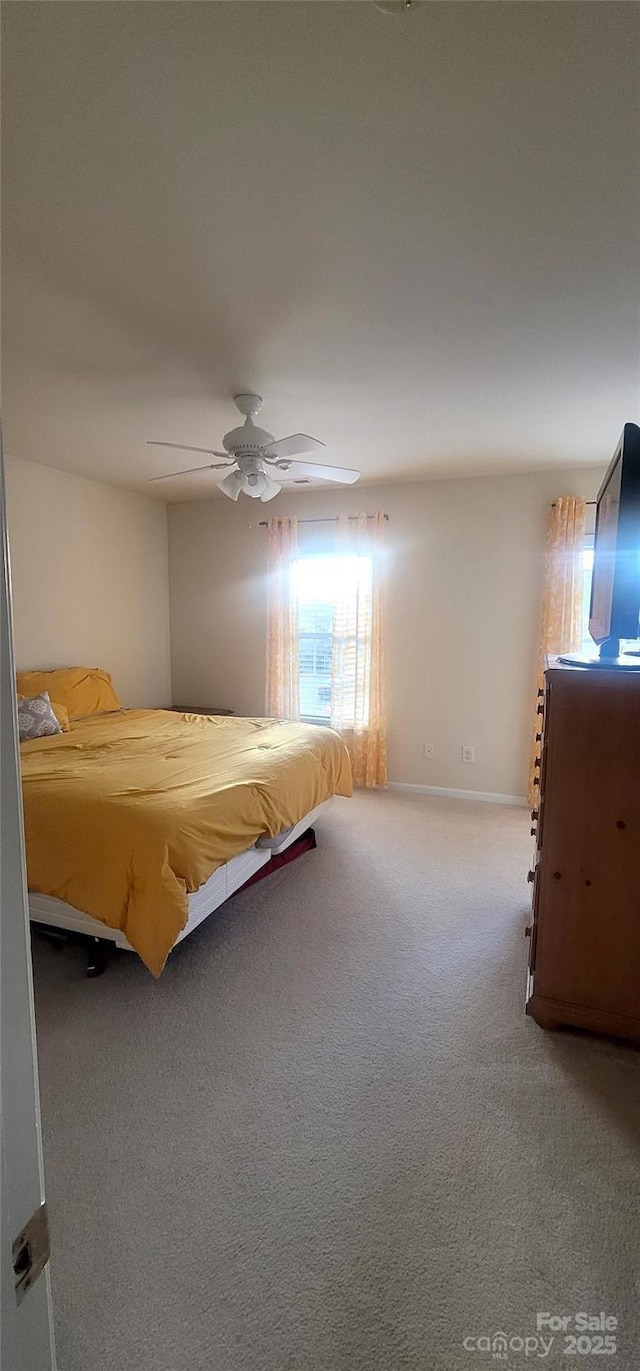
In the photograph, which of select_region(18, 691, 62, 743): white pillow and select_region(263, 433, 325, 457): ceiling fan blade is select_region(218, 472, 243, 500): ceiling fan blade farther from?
select_region(18, 691, 62, 743): white pillow

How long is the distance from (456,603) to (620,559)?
243 centimetres

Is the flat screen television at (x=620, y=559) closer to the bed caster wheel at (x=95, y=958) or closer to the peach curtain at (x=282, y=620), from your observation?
the bed caster wheel at (x=95, y=958)

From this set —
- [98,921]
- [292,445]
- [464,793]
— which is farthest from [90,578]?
[464,793]

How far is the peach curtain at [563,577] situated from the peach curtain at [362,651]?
1208 mm

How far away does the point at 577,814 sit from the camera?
5.90 ft

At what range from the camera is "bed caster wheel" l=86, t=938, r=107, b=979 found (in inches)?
83.1

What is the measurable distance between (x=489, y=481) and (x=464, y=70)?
3.11 m

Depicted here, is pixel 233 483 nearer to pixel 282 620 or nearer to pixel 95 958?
pixel 282 620

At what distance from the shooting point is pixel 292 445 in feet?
8.06

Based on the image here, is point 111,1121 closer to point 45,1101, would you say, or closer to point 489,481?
point 45,1101

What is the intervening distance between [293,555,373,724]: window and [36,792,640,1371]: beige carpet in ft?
8.33

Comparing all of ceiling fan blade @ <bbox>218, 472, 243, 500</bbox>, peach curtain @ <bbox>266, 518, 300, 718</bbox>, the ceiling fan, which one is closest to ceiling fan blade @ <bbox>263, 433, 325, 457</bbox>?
the ceiling fan

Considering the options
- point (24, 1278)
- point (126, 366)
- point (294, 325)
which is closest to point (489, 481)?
point (294, 325)

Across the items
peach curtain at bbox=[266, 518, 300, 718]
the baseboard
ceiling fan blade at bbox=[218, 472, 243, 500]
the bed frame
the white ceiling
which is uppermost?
the white ceiling
